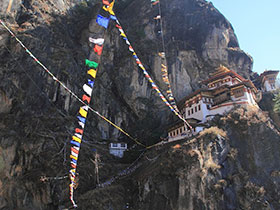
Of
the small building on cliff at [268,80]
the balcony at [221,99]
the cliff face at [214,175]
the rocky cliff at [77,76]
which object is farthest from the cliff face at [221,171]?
the small building on cliff at [268,80]

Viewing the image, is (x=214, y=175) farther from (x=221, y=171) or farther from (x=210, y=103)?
(x=210, y=103)

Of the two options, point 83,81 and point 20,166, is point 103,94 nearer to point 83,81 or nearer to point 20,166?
point 83,81

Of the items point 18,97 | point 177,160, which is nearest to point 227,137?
point 177,160

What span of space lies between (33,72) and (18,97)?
3.81 m

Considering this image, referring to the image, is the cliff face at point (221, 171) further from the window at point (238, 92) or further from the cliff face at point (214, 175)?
the window at point (238, 92)

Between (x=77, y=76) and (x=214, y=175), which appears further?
(x=77, y=76)

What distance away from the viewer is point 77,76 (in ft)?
105

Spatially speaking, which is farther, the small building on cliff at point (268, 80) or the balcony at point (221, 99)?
the small building on cliff at point (268, 80)

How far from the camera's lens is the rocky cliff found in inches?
930

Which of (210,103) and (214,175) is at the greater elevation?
(210,103)

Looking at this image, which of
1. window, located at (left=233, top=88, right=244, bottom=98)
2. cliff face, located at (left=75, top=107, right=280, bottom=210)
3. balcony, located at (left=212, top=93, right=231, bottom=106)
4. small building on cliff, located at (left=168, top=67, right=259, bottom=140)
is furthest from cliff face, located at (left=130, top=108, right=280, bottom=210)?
balcony, located at (left=212, top=93, right=231, bottom=106)

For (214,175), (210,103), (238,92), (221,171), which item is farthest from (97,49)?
(238,92)

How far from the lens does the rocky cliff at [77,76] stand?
930 inches

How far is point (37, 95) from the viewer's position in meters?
27.6
